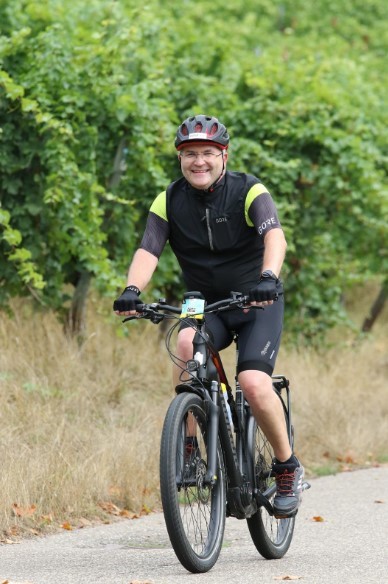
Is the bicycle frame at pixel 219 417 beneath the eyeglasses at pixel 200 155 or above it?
beneath

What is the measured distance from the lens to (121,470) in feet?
28.0

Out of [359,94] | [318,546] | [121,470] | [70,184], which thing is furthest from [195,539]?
[359,94]

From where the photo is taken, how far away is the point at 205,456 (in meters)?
5.96

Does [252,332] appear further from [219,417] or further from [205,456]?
[205,456]

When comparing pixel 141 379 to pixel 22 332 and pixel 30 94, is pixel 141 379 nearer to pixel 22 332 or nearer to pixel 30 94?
pixel 22 332

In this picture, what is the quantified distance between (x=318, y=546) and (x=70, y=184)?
4427 millimetres

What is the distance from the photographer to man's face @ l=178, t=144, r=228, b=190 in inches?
251

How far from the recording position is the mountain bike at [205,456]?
5.63 meters

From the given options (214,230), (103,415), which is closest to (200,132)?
(214,230)

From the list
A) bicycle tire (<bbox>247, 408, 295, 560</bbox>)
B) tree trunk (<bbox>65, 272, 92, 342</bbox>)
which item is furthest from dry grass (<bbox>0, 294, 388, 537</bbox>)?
bicycle tire (<bbox>247, 408, 295, 560</bbox>)

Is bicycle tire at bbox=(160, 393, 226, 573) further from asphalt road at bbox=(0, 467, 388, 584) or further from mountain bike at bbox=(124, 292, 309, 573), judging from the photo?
asphalt road at bbox=(0, 467, 388, 584)

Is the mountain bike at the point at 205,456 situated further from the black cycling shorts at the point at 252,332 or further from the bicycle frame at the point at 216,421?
the black cycling shorts at the point at 252,332

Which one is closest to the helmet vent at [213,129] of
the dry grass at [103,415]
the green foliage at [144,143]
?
the dry grass at [103,415]

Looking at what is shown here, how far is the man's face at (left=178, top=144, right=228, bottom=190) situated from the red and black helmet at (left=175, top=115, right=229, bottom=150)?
1.8 inches
